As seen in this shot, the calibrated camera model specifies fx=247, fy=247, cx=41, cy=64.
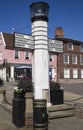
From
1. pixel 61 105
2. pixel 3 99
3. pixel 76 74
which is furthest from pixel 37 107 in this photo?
pixel 76 74

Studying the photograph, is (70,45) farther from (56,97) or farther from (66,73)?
(56,97)

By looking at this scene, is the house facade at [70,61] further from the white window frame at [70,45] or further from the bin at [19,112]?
the bin at [19,112]

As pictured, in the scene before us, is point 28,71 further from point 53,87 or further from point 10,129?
point 10,129

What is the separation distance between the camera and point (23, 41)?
8.83 metres

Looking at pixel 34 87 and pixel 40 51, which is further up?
pixel 40 51

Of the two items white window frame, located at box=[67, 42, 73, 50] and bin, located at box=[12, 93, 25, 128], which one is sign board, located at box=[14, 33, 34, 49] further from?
white window frame, located at box=[67, 42, 73, 50]

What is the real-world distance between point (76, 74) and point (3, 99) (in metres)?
34.1

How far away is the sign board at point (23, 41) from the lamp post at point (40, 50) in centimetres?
20

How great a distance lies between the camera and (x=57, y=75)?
4081 cm

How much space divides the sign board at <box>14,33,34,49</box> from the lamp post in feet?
0.67

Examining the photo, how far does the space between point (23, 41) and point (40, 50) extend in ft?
2.36

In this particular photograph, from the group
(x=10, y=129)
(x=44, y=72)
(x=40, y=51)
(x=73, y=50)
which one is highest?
(x=73, y=50)

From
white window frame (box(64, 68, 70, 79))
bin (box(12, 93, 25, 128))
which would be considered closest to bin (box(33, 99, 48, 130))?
bin (box(12, 93, 25, 128))

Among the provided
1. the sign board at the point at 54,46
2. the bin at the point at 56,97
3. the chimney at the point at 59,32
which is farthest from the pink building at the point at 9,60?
the sign board at the point at 54,46
